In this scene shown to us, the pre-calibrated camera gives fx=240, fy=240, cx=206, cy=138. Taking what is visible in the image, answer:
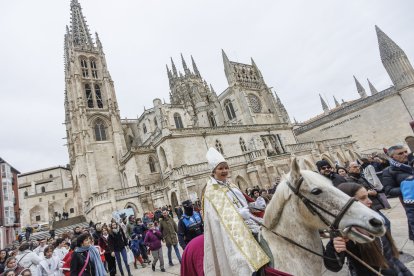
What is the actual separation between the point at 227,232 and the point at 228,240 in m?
0.08

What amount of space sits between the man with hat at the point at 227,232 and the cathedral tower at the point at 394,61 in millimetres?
46621

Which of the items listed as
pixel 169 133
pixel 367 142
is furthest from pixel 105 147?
pixel 367 142

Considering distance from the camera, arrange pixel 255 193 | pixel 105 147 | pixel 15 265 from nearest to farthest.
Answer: pixel 15 265 → pixel 255 193 → pixel 105 147

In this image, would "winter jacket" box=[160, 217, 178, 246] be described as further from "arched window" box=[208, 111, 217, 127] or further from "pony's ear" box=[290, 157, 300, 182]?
"arched window" box=[208, 111, 217, 127]

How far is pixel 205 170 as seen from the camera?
21.5 m

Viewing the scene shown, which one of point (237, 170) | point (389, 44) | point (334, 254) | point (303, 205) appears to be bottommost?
point (334, 254)

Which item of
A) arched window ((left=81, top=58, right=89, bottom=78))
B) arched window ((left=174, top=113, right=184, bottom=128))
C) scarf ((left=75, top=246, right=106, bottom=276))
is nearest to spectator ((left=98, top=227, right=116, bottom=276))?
scarf ((left=75, top=246, right=106, bottom=276))

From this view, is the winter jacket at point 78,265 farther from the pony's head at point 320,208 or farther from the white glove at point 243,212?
the pony's head at point 320,208

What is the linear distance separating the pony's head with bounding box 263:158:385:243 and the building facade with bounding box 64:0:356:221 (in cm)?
1221

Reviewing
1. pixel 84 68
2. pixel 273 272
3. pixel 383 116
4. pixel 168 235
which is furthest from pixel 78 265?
pixel 84 68

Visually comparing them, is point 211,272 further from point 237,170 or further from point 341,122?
point 341,122

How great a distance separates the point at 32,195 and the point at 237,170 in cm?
4910

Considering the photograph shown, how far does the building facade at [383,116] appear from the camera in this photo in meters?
32.3

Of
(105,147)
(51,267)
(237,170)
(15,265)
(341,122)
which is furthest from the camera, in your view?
(341,122)
